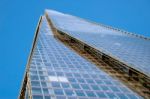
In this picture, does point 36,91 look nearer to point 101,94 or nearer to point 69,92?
point 69,92

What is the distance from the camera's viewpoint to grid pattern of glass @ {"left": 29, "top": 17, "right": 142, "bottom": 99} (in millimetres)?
39878

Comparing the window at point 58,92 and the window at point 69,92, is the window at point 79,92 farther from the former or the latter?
the window at point 58,92

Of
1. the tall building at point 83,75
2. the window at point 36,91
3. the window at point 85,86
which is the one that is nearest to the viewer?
the window at point 36,91

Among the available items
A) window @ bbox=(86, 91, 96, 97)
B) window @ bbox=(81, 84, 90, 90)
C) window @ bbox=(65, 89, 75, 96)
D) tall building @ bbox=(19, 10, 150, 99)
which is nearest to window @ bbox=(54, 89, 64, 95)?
tall building @ bbox=(19, 10, 150, 99)

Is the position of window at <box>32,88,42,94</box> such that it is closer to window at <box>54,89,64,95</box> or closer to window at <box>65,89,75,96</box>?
window at <box>54,89,64,95</box>

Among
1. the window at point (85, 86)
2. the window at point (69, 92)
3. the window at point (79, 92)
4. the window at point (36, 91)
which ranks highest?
the window at point (36, 91)

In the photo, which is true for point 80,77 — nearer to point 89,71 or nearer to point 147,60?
point 89,71

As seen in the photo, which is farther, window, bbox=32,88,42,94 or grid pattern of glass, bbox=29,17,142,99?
grid pattern of glass, bbox=29,17,142,99

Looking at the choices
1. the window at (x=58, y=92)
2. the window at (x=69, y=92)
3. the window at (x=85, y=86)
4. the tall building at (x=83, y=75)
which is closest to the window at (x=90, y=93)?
the tall building at (x=83, y=75)

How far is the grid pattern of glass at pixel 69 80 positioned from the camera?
131ft

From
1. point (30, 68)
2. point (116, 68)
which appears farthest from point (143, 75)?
point (30, 68)

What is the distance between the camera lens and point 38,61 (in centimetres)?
5319

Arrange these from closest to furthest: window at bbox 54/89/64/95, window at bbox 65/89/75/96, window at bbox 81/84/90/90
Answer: window at bbox 54/89/64/95 → window at bbox 65/89/75/96 → window at bbox 81/84/90/90

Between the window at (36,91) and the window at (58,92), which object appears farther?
the window at (58,92)
